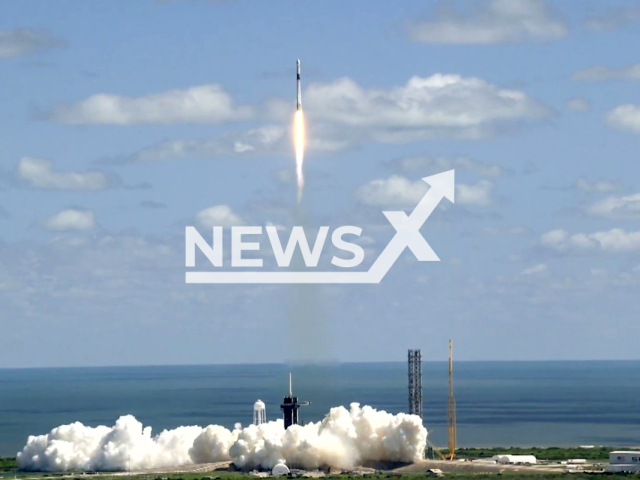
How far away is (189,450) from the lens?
440ft

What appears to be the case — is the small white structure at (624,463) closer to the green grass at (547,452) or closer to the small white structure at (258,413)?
the green grass at (547,452)

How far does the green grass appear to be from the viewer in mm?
147250

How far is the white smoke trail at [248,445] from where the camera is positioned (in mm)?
125875

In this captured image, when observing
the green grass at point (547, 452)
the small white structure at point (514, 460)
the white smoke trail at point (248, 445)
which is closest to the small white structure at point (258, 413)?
the white smoke trail at point (248, 445)

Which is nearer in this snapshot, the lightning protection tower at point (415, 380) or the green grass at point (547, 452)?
the lightning protection tower at point (415, 380)

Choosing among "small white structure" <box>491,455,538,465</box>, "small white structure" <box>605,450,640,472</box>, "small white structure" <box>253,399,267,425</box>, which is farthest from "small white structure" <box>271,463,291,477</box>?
"small white structure" <box>605,450,640,472</box>

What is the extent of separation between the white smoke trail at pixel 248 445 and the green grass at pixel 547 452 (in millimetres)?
22640

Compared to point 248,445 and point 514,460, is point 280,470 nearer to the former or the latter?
point 248,445

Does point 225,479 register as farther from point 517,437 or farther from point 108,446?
point 517,437

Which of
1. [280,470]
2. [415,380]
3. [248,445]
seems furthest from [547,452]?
[280,470]

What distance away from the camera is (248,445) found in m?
128

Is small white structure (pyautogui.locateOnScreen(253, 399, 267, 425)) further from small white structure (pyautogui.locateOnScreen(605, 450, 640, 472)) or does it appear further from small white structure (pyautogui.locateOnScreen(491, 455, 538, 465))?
small white structure (pyautogui.locateOnScreen(605, 450, 640, 472))

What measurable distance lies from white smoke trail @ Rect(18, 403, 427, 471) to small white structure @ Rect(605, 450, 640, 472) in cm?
1712

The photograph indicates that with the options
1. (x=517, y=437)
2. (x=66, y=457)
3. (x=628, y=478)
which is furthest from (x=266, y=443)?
(x=517, y=437)
